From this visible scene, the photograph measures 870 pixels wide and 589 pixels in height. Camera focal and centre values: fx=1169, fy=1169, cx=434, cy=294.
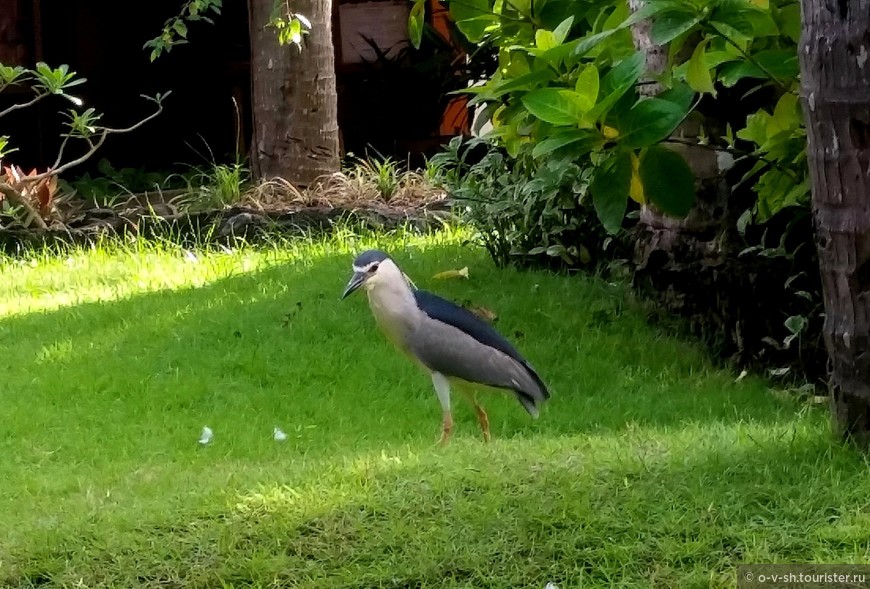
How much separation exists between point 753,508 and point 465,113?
8.88 m

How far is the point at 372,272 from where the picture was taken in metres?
4.18

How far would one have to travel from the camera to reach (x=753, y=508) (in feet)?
10.8

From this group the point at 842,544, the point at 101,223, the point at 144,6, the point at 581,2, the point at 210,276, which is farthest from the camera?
the point at 144,6

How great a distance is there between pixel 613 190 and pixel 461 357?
87 centimetres

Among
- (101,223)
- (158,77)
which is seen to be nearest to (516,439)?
(101,223)

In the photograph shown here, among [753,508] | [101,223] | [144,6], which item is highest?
[144,6]

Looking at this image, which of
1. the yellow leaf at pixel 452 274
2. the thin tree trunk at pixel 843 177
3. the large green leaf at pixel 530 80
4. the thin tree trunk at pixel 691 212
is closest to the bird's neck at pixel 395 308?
the large green leaf at pixel 530 80

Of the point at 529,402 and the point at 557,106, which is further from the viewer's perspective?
the point at 529,402

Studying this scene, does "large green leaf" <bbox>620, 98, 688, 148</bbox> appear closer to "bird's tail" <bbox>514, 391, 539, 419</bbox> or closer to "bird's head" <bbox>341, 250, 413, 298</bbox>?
"bird's head" <bbox>341, 250, 413, 298</bbox>

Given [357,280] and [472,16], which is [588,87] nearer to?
[357,280]

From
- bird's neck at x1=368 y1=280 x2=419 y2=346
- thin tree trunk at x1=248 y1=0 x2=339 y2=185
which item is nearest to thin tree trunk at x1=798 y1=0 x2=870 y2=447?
bird's neck at x1=368 y1=280 x2=419 y2=346

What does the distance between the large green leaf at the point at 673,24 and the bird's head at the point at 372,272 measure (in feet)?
4.18

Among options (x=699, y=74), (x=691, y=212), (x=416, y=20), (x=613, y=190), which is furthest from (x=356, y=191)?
(x=699, y=74)

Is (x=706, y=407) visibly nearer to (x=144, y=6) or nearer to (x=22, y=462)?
(x=22, y=462)
